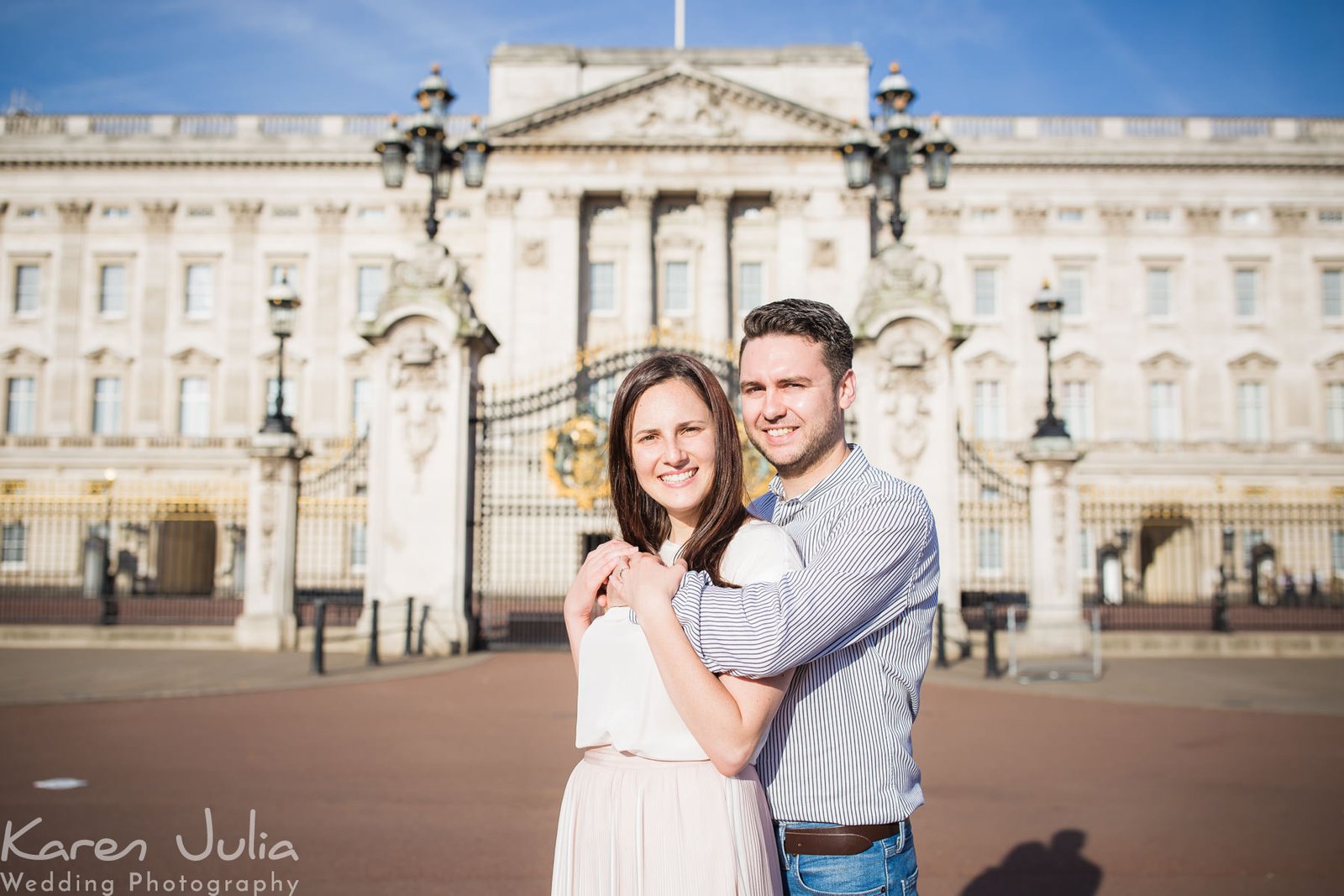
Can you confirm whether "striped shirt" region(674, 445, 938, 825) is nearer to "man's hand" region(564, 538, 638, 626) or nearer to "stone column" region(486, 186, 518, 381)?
"man's hand" region(564, 538, 638, 626)

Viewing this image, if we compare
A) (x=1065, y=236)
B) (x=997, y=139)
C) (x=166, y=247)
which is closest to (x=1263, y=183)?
(x=1065, y=236)

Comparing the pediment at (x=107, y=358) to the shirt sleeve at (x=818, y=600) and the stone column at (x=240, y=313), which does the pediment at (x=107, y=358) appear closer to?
A: the stone column at (x=240, y=313)

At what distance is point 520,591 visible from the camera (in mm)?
27078

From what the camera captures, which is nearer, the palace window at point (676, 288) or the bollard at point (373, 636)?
the bollard at point (373, 636)

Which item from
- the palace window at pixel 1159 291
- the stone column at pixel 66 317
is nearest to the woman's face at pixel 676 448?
the palace window at pixel 1159 291

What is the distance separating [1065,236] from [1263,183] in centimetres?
911

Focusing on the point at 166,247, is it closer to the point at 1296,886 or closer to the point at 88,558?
the point at 88,558

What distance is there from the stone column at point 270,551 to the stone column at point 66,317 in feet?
109

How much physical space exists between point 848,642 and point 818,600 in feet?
0.72

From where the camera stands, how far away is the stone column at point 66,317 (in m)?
41.6

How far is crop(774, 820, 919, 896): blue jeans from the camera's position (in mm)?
2209

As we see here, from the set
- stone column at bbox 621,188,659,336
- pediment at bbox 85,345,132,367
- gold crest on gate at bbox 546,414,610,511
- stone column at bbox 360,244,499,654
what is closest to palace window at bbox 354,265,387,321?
pediment at bbox 85,345,132,367

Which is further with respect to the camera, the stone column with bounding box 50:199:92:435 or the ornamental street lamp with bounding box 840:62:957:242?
the stone column with bounding box 50:199:92:435

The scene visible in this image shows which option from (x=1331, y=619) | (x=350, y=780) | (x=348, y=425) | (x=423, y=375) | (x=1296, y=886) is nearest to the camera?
(x=1296, y=886)
